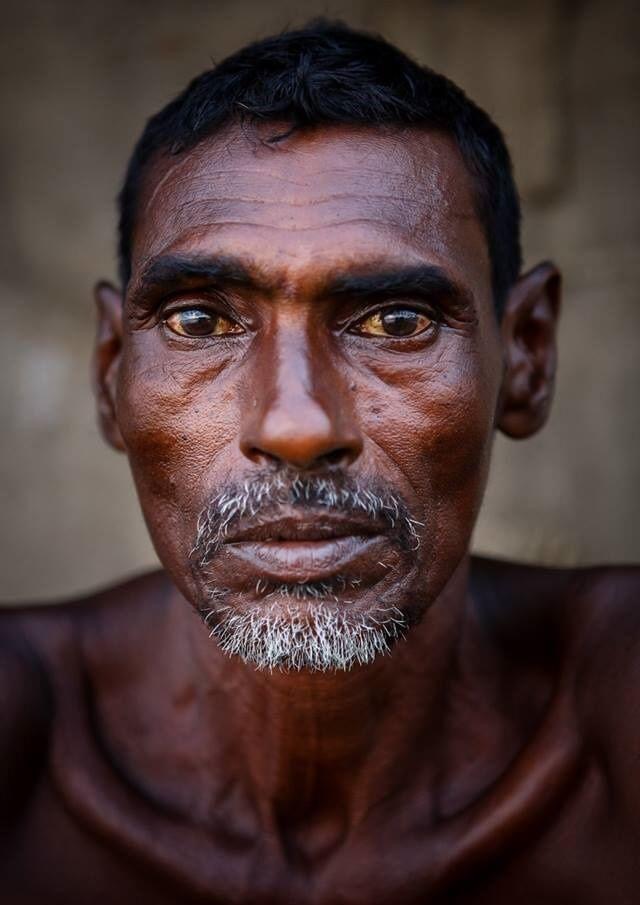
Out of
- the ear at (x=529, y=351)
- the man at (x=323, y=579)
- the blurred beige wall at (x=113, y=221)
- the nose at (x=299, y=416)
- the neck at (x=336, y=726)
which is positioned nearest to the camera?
the nose at (x=299, y=416)

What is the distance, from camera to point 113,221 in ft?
14.2

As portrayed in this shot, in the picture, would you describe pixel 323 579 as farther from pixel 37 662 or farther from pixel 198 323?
pixel 37 662

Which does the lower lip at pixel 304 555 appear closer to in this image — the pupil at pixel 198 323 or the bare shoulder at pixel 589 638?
the pupil at pixel 198 323

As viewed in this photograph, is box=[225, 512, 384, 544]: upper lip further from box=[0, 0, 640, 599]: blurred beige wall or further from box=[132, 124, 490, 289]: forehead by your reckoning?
box=[0, 0, 640, 599]: blurred beige wall

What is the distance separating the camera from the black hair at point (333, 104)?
6.64 feet

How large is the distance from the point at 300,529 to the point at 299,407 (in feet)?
0.61

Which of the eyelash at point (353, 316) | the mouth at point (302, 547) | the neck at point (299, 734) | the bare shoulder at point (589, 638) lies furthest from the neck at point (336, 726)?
the eyelash at point (353, 316)

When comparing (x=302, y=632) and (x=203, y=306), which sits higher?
(x=203, y=306)

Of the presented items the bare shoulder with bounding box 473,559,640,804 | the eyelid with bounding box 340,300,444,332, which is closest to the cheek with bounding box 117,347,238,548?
the eyelid with bounding box 340,300,444,332

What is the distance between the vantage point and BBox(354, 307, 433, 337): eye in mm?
1970

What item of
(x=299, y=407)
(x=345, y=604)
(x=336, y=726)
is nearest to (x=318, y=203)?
(x=299, y=407)

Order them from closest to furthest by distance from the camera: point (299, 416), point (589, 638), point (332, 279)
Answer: point (299, 416)
point (332, 279)
point (589, 638)

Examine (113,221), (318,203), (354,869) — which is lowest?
(354,869)

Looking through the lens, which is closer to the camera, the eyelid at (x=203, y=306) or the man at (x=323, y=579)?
the man at (x=323, y=579)
